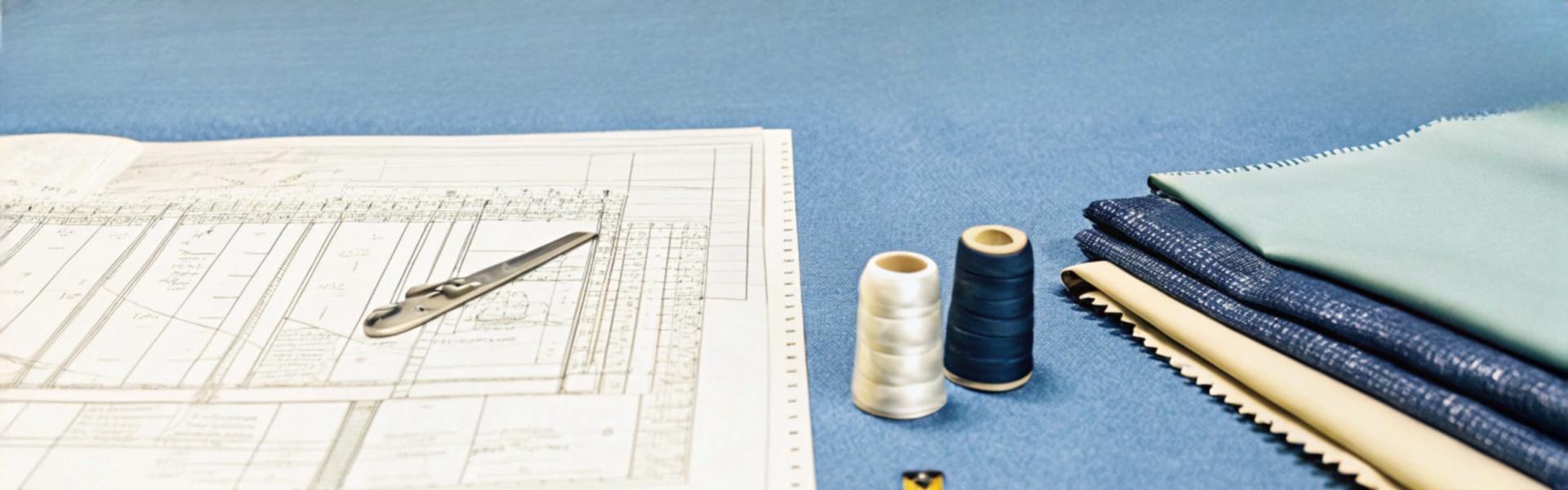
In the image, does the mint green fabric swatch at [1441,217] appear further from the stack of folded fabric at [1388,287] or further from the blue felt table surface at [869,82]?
the blue felt table surface at [869,82]

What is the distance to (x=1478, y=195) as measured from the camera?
74 centimetres

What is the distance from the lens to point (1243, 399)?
63cm

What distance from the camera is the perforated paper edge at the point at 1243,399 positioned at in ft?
1.83

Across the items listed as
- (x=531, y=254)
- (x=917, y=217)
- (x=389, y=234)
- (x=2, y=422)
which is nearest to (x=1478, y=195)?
(x=917, y=217)

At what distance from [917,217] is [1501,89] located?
66cm

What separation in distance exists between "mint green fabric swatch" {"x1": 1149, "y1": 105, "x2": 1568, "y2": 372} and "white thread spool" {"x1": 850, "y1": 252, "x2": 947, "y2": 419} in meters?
0.22

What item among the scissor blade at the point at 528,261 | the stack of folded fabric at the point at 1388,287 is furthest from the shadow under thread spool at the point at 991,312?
the scissor blade at the point at 528,261

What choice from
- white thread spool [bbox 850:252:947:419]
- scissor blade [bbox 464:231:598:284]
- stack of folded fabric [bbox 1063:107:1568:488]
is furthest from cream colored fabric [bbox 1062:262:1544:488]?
scissor blade [bbox 464:231:598:284]

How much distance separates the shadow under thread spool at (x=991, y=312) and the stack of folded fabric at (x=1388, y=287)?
103 millimetres

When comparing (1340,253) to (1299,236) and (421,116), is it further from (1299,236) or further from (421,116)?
(421,116)

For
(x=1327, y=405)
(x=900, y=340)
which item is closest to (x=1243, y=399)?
(x=1327, y=405)

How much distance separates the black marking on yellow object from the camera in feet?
1.84

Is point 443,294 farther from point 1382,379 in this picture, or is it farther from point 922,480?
point 1382,379

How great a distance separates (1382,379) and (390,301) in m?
0.56
